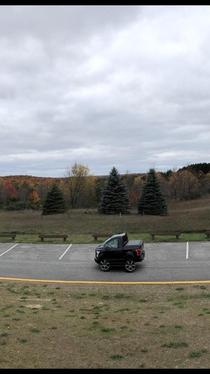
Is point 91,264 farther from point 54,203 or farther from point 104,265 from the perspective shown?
point 54,203

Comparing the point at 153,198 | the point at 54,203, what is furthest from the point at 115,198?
the point at 54,203

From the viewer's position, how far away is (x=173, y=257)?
60.1 ft

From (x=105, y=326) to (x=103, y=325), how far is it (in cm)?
9

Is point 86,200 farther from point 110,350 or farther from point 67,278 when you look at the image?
point 110,350

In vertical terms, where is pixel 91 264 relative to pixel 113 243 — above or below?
below

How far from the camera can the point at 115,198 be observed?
158ft

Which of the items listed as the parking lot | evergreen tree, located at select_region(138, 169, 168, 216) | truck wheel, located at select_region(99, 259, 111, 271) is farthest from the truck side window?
evergreen tree, located at select_region(138, 169, 168, 216)

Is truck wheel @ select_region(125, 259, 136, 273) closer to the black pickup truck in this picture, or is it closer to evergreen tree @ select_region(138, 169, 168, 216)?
the black pickup truck

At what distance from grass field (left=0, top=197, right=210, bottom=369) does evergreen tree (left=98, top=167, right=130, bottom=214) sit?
33102 millimetres

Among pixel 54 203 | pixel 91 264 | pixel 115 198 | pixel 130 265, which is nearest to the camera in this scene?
pixel 130 265

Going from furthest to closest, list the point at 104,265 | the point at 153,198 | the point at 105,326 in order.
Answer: the point at 153,198, the point at 104,265, the point at 105,326

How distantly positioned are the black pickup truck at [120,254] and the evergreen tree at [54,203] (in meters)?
37.4

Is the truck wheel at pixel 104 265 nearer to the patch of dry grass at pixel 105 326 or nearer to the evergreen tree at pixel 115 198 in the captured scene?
the patch of dry grass at pixel 105 326

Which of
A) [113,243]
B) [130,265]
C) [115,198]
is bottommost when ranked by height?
[130,265]
